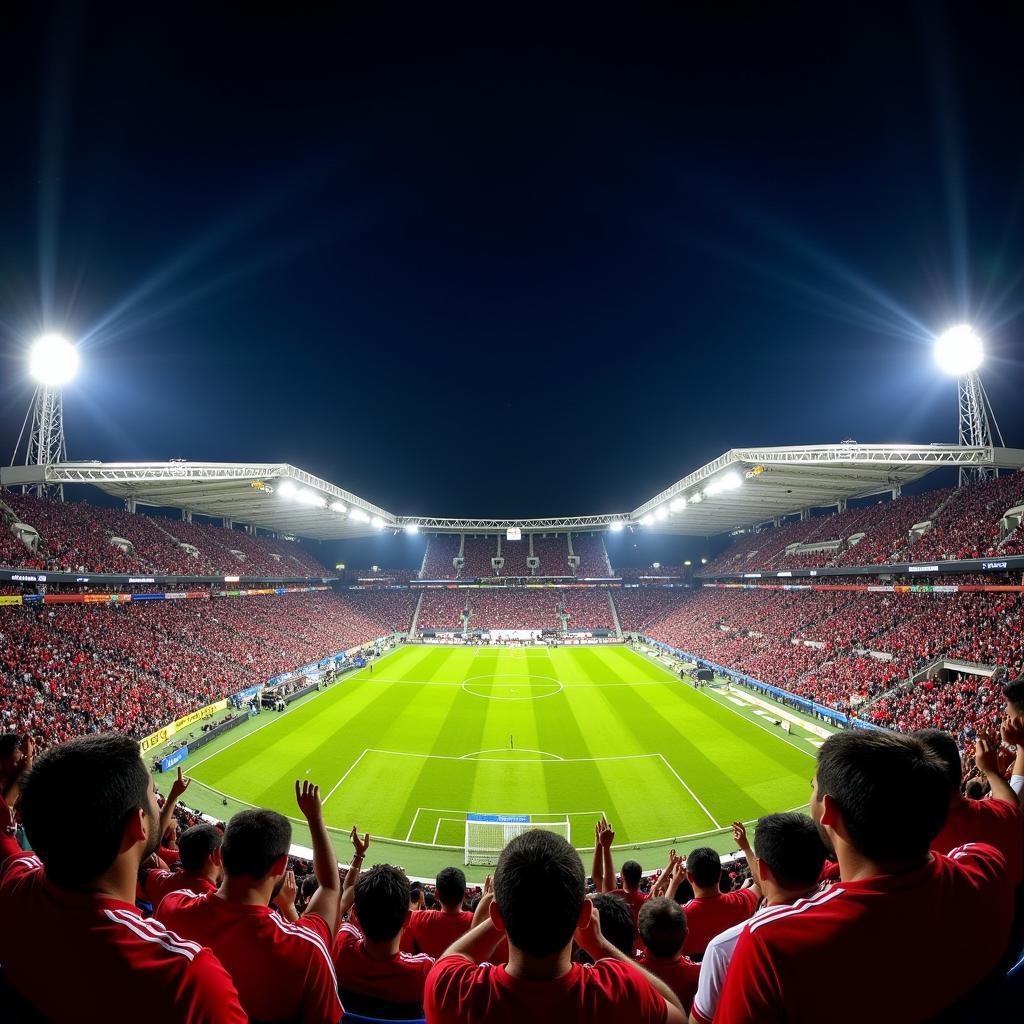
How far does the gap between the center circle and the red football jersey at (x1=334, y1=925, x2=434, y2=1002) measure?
114 feet

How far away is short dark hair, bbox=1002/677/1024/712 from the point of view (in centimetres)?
331

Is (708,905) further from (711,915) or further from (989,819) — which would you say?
(989,819)

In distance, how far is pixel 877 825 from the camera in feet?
5.92

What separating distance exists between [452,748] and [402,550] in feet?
188

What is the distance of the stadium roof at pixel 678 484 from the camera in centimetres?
3070

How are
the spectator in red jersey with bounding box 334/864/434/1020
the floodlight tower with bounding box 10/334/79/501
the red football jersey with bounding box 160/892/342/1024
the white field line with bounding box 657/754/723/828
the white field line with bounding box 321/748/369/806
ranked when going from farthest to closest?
1. the floodlight tower with bounding box 10/334/79/501
2. the white field line with bounding box 321/748/369/806
3. the white field line with bounding box 657/754/723/828
4. the spectator in red jersey with bounding box 334/864/434/1020
5. the red football jersey with bounding box 160/892/342/1024

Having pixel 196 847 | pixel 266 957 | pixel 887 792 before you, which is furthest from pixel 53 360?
pixel 887 792

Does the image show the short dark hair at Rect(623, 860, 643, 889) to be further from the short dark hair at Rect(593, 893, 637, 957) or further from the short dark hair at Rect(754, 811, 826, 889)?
the short dark hair at Rect(754, 811, 826, 889)

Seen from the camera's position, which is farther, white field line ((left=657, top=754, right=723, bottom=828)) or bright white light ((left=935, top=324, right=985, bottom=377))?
bright white light ((left=935, top=324, right=985, bottom=377))

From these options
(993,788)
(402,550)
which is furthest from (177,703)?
(402,550)

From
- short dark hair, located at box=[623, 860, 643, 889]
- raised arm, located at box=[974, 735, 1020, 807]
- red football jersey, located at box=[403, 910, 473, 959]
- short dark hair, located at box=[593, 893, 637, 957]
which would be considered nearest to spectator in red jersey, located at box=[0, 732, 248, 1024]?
short dark hair, located at box=[593, 893, 637, 957]

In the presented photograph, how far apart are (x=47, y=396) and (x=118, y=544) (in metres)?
10.5

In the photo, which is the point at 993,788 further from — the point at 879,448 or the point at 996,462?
the point at 996,462

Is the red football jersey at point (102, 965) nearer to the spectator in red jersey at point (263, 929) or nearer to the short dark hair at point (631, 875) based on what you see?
the spectator in red jersey at point (263, 929)
